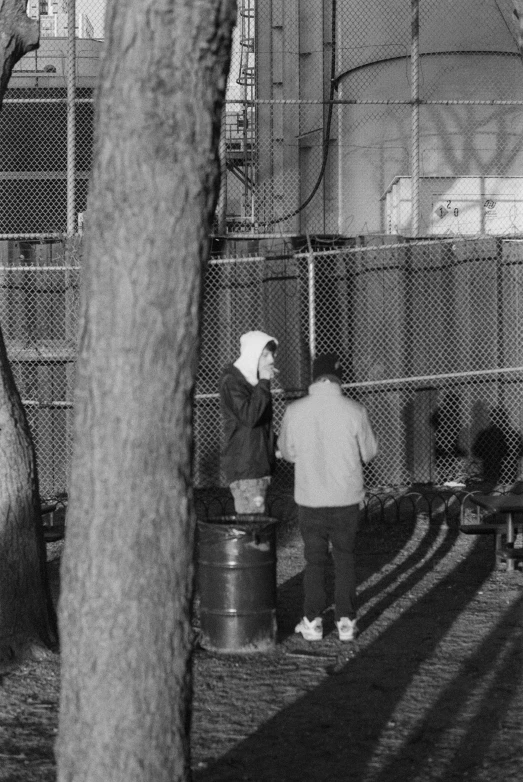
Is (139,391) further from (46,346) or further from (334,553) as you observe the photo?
(46,346)

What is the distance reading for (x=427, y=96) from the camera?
20.1 meters

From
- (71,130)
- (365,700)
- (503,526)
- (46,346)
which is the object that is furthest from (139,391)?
(71,130)

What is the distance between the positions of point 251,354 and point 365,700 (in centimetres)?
267

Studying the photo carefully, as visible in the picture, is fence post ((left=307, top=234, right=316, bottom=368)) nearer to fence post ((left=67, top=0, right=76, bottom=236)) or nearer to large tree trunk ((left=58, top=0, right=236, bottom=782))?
fence post ((left=67, top=0, right=76, bottom=236))

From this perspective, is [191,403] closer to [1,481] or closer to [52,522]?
[1,481]

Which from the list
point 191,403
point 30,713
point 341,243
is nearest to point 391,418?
point 341,243

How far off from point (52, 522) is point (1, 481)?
4314mm

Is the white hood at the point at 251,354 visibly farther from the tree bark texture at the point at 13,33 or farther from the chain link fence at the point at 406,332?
the chain link fence at the point at 406,332

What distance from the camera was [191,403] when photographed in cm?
376

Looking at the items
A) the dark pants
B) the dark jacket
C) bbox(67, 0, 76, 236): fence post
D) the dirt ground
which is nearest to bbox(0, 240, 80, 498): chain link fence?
bbox(67, 0, 76, 236): fence post

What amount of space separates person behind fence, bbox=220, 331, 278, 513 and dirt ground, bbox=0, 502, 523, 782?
40.9 inches

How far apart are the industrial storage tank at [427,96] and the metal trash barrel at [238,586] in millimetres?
11124

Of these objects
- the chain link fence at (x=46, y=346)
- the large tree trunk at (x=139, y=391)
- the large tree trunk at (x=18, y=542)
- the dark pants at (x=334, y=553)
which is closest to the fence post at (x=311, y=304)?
the chain link fence at (x=46, y=346)

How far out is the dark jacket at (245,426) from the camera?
825 centimetres
